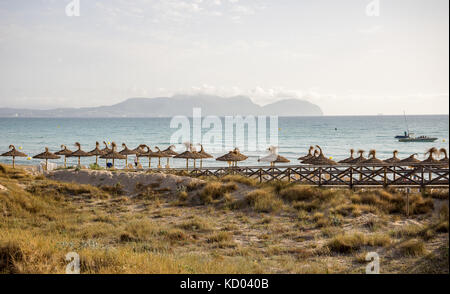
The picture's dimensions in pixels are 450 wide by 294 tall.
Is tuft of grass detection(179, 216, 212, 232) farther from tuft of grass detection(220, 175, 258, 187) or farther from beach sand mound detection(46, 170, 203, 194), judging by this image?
beach sand mound detection(46, 170, 203, 194)

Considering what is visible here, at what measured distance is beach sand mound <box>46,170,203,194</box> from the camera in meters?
19.8

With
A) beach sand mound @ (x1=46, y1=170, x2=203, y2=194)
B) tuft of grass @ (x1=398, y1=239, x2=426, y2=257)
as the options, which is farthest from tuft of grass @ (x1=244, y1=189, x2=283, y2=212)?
tuft of grass @ (x1=398, y1=239, x2=426, y2=257)

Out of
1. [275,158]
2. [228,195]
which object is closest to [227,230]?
[228,195]

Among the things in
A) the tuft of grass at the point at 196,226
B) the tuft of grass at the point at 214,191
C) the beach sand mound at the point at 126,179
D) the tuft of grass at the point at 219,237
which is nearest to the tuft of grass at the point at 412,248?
the tuft of grass at the point at 219,237

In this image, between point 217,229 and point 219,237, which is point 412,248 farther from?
point 217,229

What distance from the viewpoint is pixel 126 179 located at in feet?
69.7

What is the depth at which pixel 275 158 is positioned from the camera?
31.7 meters

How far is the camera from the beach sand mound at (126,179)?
1980cm

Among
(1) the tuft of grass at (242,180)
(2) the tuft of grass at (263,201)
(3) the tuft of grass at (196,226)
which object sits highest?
(1) the tuft of grass at (242,180)

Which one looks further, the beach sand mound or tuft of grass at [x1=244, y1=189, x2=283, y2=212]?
the beach sand mound

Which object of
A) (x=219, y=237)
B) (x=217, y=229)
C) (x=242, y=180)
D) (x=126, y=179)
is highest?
(x=242, y=180)

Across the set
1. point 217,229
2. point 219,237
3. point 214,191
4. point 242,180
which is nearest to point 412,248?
point 219,237

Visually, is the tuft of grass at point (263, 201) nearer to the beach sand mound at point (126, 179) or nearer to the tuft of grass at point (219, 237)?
the tuft of grass at point (219, 237)
